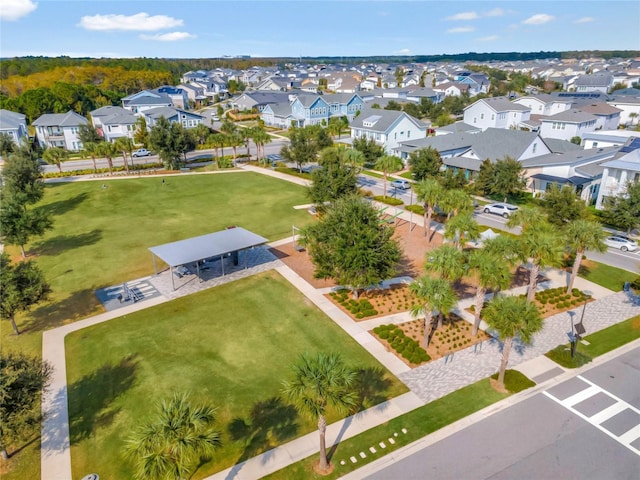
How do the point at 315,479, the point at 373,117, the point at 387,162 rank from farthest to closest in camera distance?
the point at 373,117, the point at 387,162, the point at 315,479

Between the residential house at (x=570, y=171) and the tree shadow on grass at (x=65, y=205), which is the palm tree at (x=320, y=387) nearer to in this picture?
the residential house at (x=570, y=171)

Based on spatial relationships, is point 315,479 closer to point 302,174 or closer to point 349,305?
point 349,305

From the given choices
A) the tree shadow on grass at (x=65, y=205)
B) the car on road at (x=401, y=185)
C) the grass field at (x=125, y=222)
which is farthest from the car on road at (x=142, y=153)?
the car on road at (x=401, y=185)

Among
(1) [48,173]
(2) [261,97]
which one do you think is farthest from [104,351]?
Answer: (2) [261,97]

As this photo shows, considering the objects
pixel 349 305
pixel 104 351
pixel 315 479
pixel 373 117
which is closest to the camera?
pixel 315 479

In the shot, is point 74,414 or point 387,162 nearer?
point 74,414

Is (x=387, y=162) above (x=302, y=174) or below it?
above

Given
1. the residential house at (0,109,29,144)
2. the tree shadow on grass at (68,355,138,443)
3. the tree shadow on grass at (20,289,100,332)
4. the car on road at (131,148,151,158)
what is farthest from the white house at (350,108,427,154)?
the residential house at (0,109,29,144)
